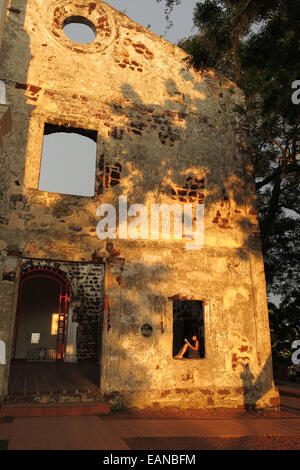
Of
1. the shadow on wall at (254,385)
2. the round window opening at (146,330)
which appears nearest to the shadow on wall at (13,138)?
the round window opening at (146,330)

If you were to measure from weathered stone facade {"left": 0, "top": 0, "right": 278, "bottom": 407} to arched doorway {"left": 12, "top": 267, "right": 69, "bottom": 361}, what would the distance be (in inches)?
274

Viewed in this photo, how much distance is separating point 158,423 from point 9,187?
4.67 meters

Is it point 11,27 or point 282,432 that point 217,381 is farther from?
point 11,27

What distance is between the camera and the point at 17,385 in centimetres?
666

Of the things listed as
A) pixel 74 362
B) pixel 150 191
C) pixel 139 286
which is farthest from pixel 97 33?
pixel 74 362

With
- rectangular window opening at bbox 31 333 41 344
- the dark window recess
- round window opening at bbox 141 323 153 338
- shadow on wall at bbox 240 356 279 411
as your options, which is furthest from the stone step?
rectangular window opening at bbox 31 333 41 344

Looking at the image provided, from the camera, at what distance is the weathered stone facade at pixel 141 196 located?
6.22m

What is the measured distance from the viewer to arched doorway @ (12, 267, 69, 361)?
43.0 ft

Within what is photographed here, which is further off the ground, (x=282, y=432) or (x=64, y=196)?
(x=64, y=196)


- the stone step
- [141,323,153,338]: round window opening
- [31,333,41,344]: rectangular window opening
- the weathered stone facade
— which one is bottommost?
the stone step

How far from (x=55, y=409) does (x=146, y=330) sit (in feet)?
6.45

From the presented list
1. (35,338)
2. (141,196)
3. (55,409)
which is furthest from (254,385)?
(35,338)

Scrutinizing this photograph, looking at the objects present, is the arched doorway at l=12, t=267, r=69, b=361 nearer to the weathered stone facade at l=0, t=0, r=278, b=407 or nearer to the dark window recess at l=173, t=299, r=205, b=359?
the dark window recess at l=173, t=299, r=205, b=359

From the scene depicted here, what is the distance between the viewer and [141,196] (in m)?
7.09
